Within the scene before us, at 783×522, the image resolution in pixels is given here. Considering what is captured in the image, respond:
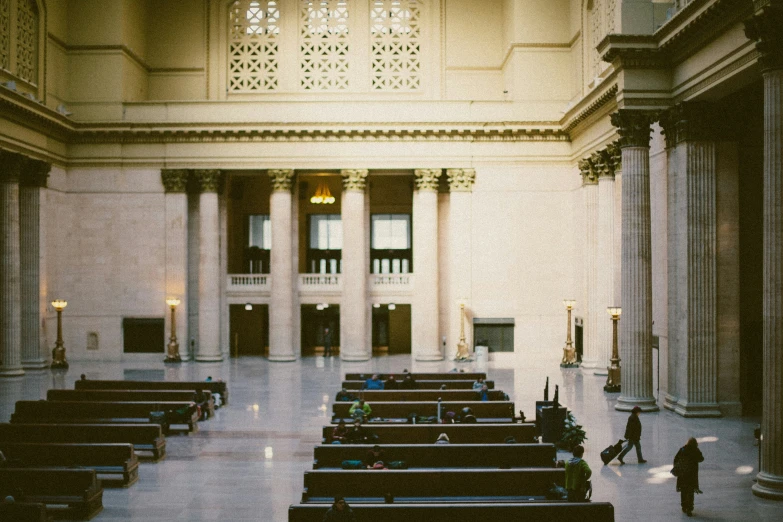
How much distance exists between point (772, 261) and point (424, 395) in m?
10.1

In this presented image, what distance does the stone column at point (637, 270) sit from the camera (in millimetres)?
20750

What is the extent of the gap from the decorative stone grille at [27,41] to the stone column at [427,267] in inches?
690

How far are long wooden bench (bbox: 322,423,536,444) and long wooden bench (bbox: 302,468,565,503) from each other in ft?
10.3

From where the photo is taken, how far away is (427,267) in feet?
115

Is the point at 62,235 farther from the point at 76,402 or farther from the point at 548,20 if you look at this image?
the point at 548,20

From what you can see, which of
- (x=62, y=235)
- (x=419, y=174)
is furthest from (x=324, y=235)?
(x=62, y=235)

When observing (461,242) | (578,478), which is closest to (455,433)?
(578,478)

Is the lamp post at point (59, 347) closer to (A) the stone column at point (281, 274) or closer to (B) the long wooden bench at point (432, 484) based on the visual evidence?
(A) the stone column at point (281, 274)

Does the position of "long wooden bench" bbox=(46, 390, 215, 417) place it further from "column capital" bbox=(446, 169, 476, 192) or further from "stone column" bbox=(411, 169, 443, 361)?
"column capital" bbox=(446, 169, 476, 192)

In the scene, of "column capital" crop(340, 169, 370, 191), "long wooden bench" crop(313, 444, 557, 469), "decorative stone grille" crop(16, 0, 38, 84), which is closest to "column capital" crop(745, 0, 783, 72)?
"long wooden bench" crop(313, 444, 557, 469)

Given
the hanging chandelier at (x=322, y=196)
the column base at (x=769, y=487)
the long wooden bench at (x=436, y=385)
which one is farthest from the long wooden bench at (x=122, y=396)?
the hanging chandelier at (x=322, y=196)

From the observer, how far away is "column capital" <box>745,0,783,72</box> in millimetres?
13016

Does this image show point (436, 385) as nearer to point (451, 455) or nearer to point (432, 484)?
point (451, 455)

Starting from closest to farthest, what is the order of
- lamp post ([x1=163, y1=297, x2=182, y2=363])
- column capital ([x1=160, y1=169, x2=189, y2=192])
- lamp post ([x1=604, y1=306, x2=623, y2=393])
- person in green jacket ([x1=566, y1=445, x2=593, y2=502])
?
person in green jacket ([x1=566, y1=445, x2=593, y2=502])
lamp post ([x1=604, y1=306, x2=623, y2=393])
lamp post ([x1=163, y1=297, x2=182, y2=363])
column capital ([x1=160, y1=169, x2=189, y2=192])
